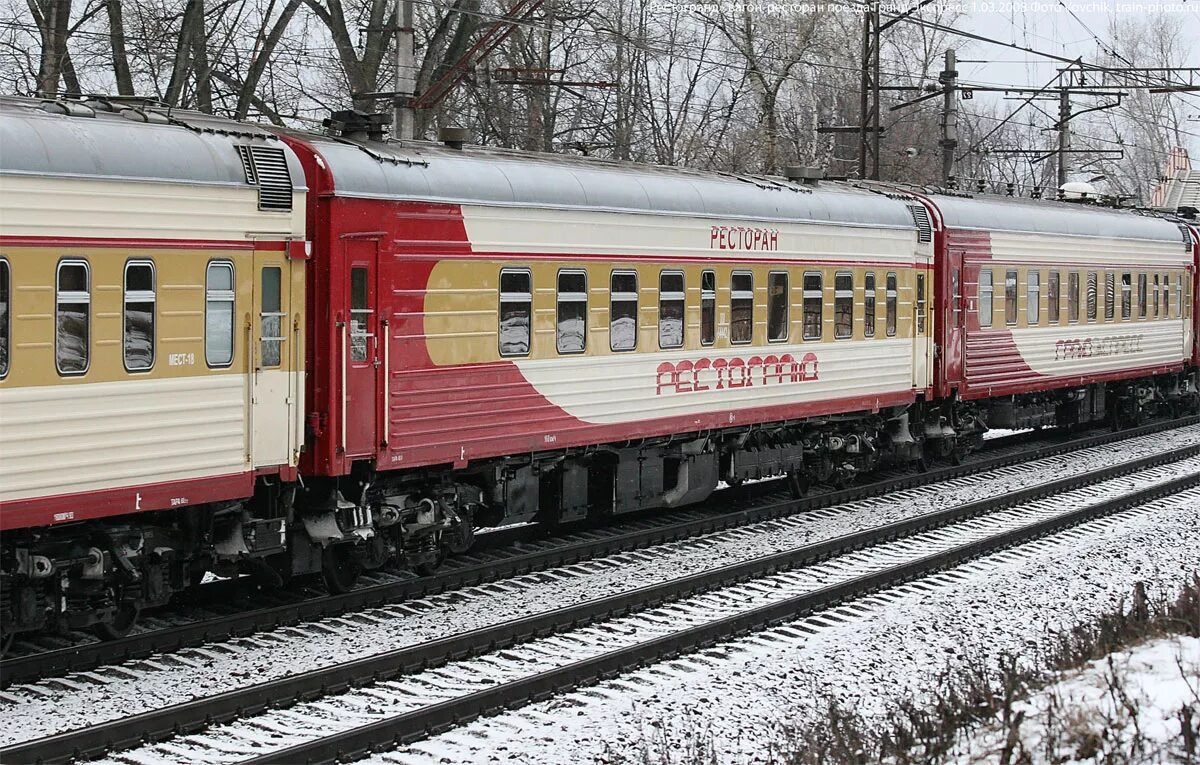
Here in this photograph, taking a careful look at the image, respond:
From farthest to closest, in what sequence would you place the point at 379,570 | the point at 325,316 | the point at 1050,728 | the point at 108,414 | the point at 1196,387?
the point at 1196,387 < the point at 379,570 < the point at 325,316 < the point at 108,414 < the point at 1050,728

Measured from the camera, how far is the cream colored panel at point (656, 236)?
13.7m

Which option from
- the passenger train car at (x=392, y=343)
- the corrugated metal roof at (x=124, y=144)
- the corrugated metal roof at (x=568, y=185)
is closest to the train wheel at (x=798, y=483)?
the passenger train car at (x=392, y=343)

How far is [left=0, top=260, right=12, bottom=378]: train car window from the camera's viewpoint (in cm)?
968

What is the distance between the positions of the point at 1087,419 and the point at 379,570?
16.1m

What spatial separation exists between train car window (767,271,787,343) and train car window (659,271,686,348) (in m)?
1.70

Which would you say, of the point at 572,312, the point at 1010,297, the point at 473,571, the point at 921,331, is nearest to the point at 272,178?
the point at 572,312

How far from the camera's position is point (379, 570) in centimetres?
1415

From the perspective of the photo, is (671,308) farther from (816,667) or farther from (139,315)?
(139,315)

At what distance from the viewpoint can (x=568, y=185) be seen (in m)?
14.6

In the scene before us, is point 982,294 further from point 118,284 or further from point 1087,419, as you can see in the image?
point 118,284

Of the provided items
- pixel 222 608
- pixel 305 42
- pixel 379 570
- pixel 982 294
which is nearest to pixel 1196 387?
pixel 982 294

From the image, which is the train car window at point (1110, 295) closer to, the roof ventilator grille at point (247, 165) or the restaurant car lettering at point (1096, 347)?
the restaurant car lettering at point (1096, 347)

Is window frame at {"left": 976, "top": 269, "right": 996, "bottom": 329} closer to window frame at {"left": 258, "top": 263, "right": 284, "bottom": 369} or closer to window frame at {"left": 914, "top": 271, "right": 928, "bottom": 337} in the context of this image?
window frame at {"left": 914, "top": 271, "right": 928, "bottom": 337}

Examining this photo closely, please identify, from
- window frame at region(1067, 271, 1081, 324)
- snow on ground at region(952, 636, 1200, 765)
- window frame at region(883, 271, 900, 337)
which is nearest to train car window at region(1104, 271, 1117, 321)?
window frame at region(1067, 271, 1081, 324)
